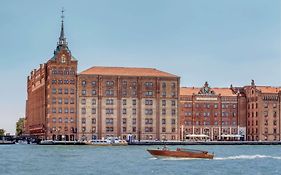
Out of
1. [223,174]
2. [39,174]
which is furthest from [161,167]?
[39,174]

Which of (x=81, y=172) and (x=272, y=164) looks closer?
(x=81, y=172)

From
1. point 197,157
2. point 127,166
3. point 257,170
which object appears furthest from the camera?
point 197,157

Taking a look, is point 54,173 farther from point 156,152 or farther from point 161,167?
point 156,152

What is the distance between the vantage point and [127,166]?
101 metres

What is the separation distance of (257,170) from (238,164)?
1217 centimetres

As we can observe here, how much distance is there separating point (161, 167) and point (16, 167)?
2076cm

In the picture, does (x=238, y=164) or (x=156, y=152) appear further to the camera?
(x=156, y=152)

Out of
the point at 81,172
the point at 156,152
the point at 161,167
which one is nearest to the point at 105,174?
the point at 81,172

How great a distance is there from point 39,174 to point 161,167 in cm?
1967

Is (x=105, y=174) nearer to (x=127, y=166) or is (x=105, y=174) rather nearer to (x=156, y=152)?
(x=127, y=166)

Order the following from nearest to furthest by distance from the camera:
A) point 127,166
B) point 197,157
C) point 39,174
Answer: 1. point 39,174
2. point 127,166
3. point 197,157

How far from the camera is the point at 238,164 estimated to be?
107 meters

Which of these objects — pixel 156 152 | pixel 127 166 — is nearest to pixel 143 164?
pixel 127 166

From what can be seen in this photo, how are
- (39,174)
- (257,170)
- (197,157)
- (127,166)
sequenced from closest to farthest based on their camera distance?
(39,174) < (257,170) < (127,166) < (197,157)
